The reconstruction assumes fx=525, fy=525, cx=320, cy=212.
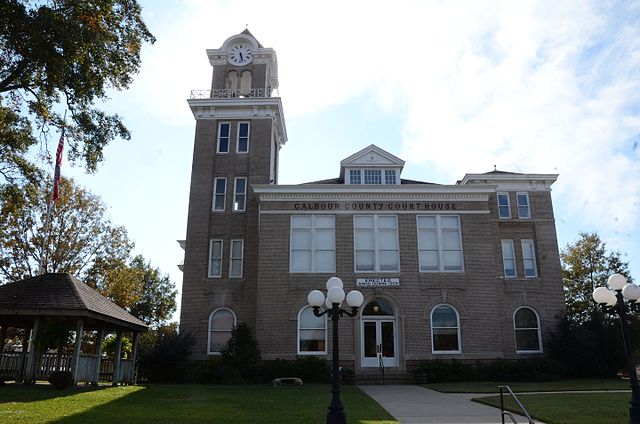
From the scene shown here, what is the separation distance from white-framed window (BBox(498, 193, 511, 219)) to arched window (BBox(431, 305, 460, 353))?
7.65 m

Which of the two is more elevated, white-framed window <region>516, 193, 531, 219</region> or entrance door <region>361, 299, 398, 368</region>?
white-framed window <region>516, 193, 531, 219</region>

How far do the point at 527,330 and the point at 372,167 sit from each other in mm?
12531

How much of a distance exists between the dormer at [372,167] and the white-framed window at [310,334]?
8138mm

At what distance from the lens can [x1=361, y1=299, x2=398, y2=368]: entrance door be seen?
26.6m

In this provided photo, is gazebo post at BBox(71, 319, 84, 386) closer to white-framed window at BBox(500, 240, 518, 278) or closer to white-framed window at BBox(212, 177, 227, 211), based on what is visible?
white-framed window at BBox(212, 177, 227, 211)

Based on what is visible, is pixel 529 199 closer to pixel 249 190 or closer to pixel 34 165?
pixel 249 190

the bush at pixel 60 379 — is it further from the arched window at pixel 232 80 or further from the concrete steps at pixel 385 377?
the arched window at pixel 232 80

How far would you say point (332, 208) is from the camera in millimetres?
28703

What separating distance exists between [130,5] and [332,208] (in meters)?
15.7

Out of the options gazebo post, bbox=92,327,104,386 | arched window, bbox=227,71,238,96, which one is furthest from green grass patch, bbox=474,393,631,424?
arched window, bbox=227,71,238,96

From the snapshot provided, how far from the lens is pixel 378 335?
2695cm

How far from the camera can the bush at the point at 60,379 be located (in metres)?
17.8

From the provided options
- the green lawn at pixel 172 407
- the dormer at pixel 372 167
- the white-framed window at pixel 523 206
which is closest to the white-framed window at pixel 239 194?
the dormer at pixel 372 167

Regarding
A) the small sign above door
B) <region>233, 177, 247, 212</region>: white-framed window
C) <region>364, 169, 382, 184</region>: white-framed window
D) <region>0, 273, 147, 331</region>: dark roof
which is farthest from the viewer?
<region>233, 177, 247, 212</region>: white-framed window
